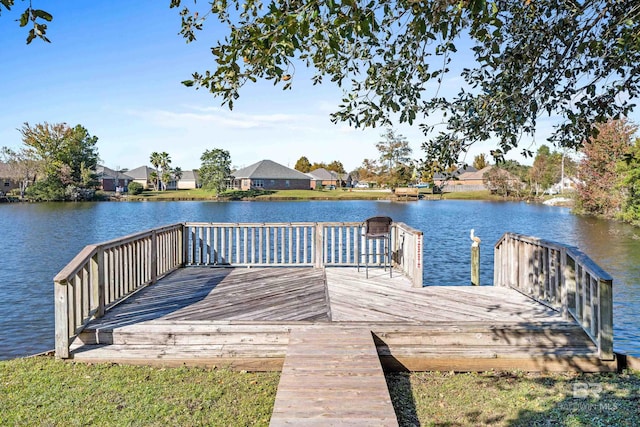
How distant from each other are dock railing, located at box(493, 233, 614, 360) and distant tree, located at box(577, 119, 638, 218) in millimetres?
24736

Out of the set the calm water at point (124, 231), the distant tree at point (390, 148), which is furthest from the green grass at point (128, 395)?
the distant tree at point (390, 148)

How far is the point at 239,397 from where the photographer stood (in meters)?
4.17

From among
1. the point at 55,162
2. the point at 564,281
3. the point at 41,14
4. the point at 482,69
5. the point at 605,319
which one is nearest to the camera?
the point at 41,14

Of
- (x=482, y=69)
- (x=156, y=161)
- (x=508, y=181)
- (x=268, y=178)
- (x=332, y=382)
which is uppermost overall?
(x=156, y=161)

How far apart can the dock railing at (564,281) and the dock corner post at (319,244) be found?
3.33 m

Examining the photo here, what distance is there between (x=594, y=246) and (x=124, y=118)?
26.8m

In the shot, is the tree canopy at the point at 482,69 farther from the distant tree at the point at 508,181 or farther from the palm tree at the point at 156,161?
the palm tree at the point at 156,161

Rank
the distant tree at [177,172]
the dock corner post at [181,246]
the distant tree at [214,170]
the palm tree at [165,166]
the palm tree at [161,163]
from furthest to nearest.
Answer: the distant tree at [177,172] < the palm tree at [165,166] < the palm tree at [161,163] < the distant tree at [214,170] < the dock corner post at [181,246]

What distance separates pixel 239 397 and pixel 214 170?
7031 centimetres

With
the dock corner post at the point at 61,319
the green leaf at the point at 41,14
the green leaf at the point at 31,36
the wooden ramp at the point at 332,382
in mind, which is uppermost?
the green leaf at the point at 41,14

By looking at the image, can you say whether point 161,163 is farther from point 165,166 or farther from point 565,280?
point 565,280

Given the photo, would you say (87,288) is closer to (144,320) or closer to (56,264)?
(144,320)

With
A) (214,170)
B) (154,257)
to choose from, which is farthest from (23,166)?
(154,257)

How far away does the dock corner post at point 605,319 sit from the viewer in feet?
14.7
